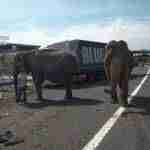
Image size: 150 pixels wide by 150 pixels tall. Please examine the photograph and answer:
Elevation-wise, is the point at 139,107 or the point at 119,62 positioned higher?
the point at 119,62

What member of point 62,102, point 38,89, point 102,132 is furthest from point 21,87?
point 102,132

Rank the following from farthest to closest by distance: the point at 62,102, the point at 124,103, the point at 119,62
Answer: the point at 62,102 < the point at 119,62 < the point at 124,103

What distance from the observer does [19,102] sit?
11.8m

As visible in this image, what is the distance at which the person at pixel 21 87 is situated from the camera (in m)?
12.0

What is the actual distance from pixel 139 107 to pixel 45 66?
4.39m

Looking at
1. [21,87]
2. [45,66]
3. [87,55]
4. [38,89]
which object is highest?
[87,55]

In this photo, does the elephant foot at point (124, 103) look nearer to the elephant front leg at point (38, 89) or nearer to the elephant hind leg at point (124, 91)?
the elephant hind leg at point (124, 91)

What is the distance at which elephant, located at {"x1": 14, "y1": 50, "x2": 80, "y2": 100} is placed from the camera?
12070mm

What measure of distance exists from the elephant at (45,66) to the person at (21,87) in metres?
0.17

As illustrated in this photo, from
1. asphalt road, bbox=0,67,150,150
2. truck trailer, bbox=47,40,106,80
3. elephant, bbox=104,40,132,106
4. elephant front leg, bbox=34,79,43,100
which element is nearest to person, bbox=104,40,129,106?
elephant, bbox=104,40,132,106

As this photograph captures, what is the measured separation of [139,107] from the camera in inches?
386

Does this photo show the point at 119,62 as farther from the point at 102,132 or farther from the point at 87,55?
the point at 87,55

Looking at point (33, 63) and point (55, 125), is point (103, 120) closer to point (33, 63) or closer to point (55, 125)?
point (55, 125)

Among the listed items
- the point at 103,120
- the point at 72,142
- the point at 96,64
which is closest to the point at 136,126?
the point at 103,120
